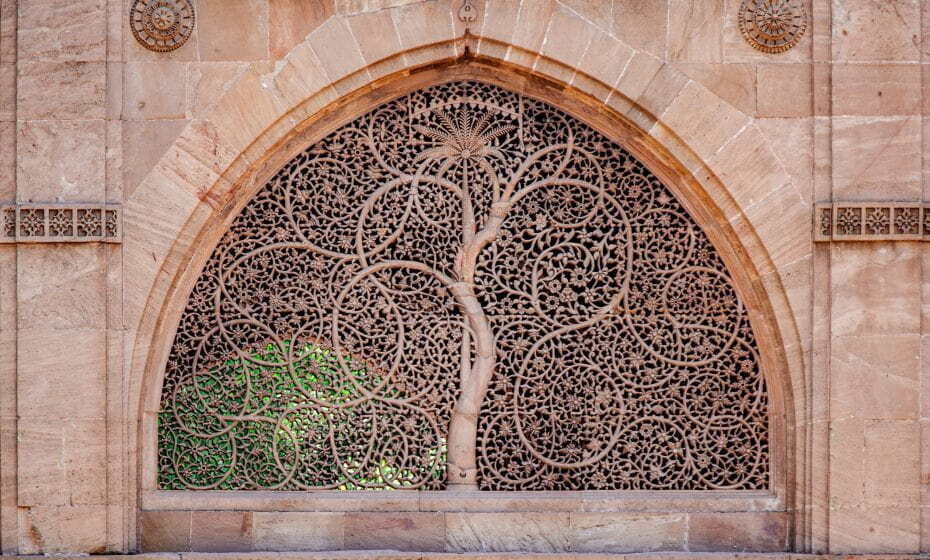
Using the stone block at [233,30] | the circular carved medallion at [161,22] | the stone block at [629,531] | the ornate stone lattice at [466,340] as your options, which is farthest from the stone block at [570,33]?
the stone block at [629,531]

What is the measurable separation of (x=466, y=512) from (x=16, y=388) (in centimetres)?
243

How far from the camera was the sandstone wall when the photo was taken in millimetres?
6625

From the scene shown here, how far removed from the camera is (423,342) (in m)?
6.95

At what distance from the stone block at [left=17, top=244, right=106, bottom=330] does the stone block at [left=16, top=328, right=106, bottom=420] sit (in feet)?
0.18

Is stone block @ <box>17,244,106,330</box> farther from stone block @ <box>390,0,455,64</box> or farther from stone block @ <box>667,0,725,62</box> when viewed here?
stone block @ <box>667,0,725,62</box>

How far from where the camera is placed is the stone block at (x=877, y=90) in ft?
22.0

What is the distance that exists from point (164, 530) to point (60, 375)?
982 mm

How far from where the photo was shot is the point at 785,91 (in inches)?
267

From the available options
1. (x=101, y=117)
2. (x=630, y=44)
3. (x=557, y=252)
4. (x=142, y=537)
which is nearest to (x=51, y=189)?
(x=101, y=117)

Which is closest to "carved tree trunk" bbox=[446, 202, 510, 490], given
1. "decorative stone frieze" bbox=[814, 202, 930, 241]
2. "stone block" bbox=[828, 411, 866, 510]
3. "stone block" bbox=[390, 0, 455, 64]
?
"stone block" bbox=[390, 0, 455, 64]

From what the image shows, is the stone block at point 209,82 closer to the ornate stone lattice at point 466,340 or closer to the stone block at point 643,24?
the ornate stone lattice at point 466,340

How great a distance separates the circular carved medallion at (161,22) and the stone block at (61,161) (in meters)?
0.54

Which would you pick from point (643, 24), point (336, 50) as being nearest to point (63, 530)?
point (336, 50)

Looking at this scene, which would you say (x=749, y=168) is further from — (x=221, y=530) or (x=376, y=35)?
(x=221, y=530)
